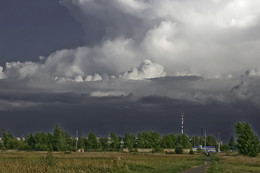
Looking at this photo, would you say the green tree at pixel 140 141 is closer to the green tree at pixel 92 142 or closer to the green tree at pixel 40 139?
the green tree at pixel 92 142

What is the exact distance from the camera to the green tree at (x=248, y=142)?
10456 cm

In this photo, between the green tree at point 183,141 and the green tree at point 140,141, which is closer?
the green tree at point 140,141

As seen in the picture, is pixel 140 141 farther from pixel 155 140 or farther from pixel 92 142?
pixel 92 142

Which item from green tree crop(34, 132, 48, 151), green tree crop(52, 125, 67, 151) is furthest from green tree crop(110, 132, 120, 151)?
green tree crop(34, 132, 48, 151)

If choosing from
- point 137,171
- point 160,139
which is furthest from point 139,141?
point 137,171

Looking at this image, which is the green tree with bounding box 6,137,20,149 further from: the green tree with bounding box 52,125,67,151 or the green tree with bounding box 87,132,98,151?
the green tree with bounding box 87,132,98,151

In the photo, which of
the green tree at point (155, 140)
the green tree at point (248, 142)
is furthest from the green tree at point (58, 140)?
the green tree at point (248, 142)

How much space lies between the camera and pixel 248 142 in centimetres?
10469

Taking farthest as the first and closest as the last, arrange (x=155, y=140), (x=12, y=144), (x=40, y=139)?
(x=12, y=144), (x=155, y=140), (x=40, y=139)

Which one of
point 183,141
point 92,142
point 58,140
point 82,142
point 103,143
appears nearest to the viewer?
point 58,140

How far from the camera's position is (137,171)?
134ft

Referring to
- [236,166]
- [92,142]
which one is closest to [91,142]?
[92,142]

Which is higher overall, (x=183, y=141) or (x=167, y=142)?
(x=183, y=141)

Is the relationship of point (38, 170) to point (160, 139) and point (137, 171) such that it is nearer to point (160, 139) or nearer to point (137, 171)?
point (137, 171)
